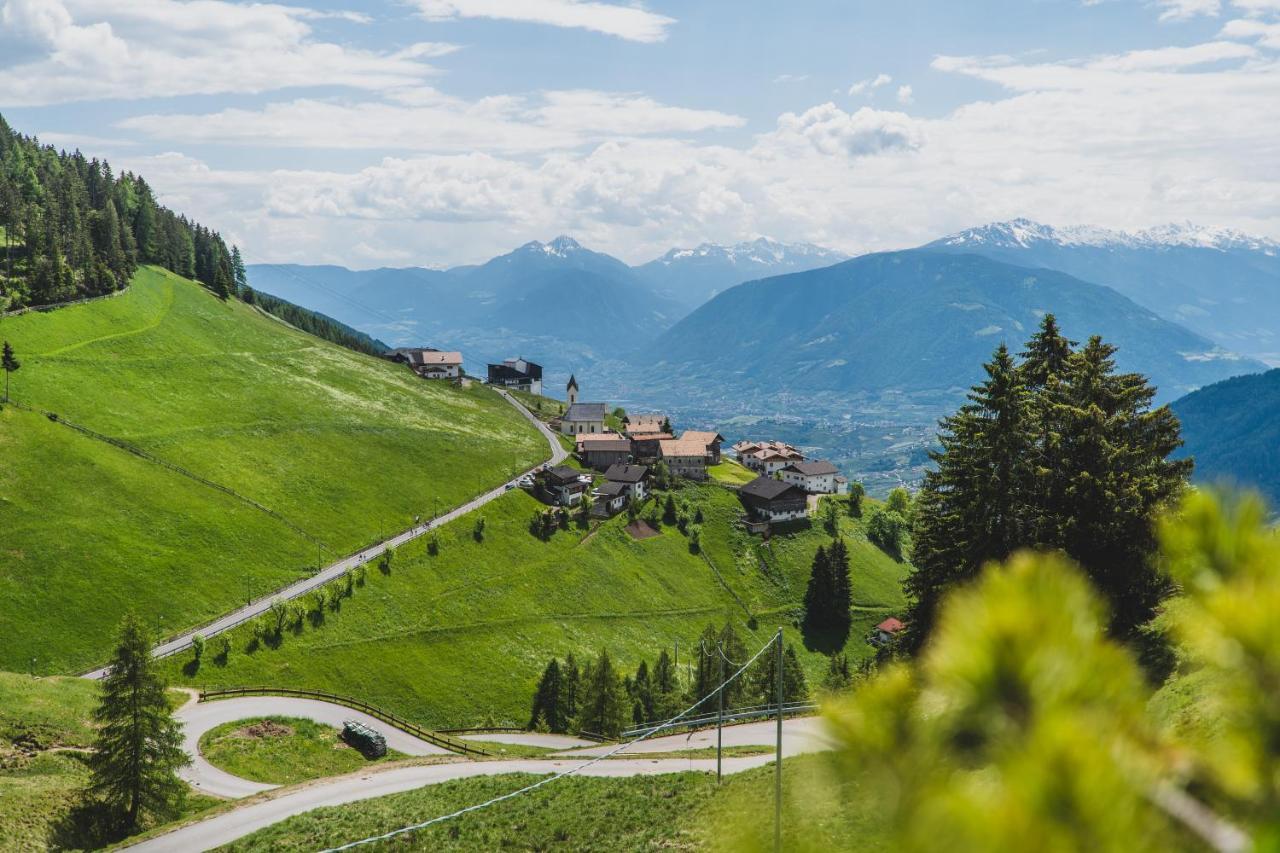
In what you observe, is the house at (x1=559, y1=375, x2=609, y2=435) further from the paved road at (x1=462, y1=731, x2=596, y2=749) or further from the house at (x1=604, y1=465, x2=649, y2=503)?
the paved road at (x1=462, y1=731, x2=596, y2=749)

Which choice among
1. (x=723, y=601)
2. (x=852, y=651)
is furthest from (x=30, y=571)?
(x=852, y=651)

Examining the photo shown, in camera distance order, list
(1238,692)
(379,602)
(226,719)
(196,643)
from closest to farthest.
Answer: (1238,692) → (226,719) → (196,643) → (379,602)

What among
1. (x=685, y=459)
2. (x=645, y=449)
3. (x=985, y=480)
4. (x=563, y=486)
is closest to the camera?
(x=985, y=480)

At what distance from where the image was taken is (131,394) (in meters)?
121

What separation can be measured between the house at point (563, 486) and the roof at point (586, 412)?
45280 mm

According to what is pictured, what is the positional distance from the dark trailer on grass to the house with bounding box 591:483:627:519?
75872mm

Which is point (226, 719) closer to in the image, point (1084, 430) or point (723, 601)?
point (1084, 430)

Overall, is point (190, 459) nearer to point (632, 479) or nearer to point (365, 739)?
point (365, 739)

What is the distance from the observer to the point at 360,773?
51875 millimetres

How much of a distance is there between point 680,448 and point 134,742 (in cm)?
13414

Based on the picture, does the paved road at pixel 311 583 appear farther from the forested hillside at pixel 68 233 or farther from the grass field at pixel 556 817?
the forested hillside at pixel 68 233

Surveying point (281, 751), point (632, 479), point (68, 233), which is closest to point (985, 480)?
point (281, 751)

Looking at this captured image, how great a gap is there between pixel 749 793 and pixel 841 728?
34.3 meters

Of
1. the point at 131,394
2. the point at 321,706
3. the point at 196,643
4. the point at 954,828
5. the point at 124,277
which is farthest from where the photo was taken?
the point at 124,277
